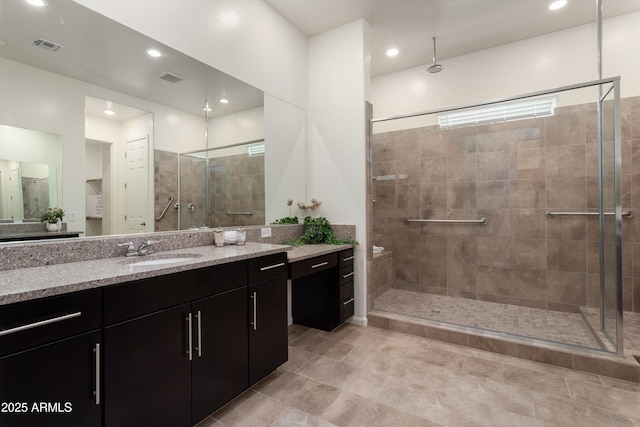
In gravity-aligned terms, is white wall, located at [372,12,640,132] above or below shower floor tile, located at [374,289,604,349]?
above

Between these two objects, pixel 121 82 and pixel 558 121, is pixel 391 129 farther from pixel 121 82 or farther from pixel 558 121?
pixel 121 82

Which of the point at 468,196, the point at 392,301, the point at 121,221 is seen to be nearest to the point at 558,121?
the point at 468,196

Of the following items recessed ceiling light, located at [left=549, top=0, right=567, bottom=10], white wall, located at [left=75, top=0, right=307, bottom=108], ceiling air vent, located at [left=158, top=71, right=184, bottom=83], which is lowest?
ceiling air vent, located at [left=158, top=71, right=184, bottom=83]

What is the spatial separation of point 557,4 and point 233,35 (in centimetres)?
313

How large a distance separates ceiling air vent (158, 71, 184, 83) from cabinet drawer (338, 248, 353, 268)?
201cm

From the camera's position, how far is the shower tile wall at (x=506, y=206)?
302 cm

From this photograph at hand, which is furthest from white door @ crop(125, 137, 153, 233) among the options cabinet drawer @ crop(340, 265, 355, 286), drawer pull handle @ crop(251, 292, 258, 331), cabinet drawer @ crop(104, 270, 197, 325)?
cabinet drawer @ crop(340, 265, 355, 286)

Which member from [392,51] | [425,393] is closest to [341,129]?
[392,51]

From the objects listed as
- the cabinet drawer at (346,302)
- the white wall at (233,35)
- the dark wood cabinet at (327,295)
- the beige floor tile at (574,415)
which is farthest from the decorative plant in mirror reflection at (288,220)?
the beige floor tile at (574,415)

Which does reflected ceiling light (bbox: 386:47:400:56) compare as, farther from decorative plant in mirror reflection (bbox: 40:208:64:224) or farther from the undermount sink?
decorative plant in mirror reflection (bbox: 40:208:64:224)

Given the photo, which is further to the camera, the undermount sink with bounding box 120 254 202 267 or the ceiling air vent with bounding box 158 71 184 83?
the ceiling air vent with bounding box 158 71 184 83

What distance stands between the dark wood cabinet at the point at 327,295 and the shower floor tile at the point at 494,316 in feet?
1.81

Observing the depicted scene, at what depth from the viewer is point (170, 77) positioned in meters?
2.16

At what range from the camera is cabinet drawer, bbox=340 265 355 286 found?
2.88 m
